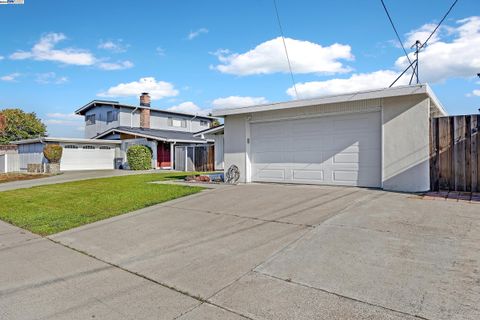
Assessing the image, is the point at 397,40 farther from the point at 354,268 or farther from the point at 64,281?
the point at 64,281

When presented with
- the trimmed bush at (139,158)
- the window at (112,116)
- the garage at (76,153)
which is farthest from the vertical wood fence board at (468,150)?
the window at (112,116)

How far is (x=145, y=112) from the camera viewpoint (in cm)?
2948

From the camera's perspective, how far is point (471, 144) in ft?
24.3

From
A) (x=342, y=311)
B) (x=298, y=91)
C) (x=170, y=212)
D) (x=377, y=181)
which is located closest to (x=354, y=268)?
(x=342, y=311)

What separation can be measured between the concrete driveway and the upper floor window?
87.2 ft

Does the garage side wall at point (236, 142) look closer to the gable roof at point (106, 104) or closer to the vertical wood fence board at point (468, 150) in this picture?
the vertical wood fence board at point (468, 150)

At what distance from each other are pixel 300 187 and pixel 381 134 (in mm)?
2774

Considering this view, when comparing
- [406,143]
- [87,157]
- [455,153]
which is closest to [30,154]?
[87,157]

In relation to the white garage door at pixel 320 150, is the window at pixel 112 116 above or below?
above

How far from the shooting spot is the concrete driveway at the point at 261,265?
2795 mm

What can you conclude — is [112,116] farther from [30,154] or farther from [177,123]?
[30,154]

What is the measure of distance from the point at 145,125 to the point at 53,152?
9.28 metres

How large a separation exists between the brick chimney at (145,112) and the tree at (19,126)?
25.2 m

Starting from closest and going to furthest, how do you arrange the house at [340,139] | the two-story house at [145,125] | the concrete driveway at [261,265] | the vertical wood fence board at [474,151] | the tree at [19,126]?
1. the concrete driveway at [261,265]
2. the vertical wood fence board at [474,151]
3. the house at [340,139]
4. the two-story house at [145,125]
5. the tree at [19,126]
